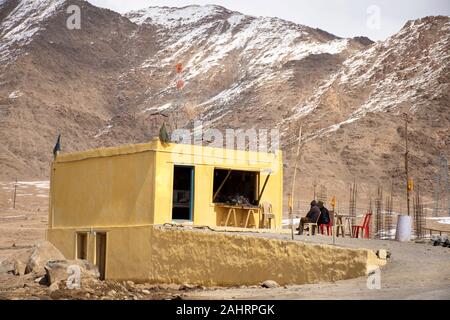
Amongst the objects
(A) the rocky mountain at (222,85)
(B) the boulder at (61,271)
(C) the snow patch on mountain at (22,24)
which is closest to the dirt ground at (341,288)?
(B) the boulder at (61,271)

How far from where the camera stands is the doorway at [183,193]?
832 inches

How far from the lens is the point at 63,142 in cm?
9475

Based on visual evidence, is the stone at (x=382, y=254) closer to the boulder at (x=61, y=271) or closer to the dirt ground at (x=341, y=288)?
the dirt ground at (x=341, y=288)

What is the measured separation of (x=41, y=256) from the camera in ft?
68.4

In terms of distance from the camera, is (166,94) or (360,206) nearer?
(360,206)

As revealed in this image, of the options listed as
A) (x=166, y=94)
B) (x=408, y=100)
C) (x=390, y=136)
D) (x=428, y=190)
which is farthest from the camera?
(x=166, y=94)

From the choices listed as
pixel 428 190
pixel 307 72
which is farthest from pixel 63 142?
pixel 428 190

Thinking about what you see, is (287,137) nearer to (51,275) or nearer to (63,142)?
(63,142)

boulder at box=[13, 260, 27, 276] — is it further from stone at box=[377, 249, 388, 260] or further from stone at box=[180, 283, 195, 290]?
stone at box=[377, 249, 388, 260]

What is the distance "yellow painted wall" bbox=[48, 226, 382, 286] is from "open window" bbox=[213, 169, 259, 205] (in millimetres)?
2802

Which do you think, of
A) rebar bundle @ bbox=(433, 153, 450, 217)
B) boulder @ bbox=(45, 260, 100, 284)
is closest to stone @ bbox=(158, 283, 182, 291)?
boulder @ bbox=(45, 260, 100, 284)

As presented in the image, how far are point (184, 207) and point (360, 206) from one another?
123ft

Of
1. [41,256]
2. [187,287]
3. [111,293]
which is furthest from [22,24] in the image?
[111,293]

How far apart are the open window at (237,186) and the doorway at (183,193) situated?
39.2 inches
